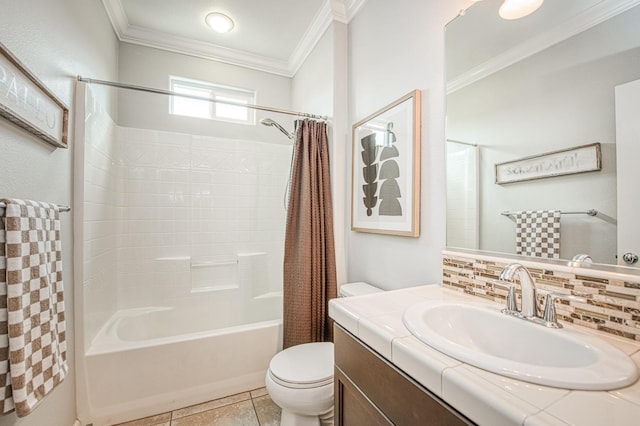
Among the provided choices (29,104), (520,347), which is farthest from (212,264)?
(520,347)

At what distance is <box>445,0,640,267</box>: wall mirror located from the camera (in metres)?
0.79

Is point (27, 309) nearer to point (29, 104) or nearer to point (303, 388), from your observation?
point (29, 104)

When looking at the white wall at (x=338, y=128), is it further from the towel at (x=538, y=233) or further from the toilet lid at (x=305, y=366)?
the towel at (x=538, y=233)

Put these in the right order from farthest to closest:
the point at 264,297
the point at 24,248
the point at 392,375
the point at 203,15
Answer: the point at 264,297 → the point at 203,15 → the point at 24,248 → the point at 392,375

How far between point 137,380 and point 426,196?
6.23 feet

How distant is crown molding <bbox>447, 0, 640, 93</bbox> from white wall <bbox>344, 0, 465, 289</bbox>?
128 mm

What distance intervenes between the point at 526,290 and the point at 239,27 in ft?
8.73

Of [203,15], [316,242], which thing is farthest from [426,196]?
[203,15]

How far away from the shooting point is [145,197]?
2322 mm

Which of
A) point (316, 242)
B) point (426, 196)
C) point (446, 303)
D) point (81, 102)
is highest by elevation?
point (81, 102)

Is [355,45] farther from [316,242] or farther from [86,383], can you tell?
[86,383]

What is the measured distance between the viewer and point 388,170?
1.59 metres

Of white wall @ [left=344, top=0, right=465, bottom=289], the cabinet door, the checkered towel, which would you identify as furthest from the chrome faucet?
the checkered towel

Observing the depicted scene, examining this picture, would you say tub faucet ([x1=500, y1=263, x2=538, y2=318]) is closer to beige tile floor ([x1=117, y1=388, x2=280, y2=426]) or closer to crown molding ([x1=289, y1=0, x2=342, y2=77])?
beige tile floor ([x1=117, y1=388, x2=280, y2=426])
